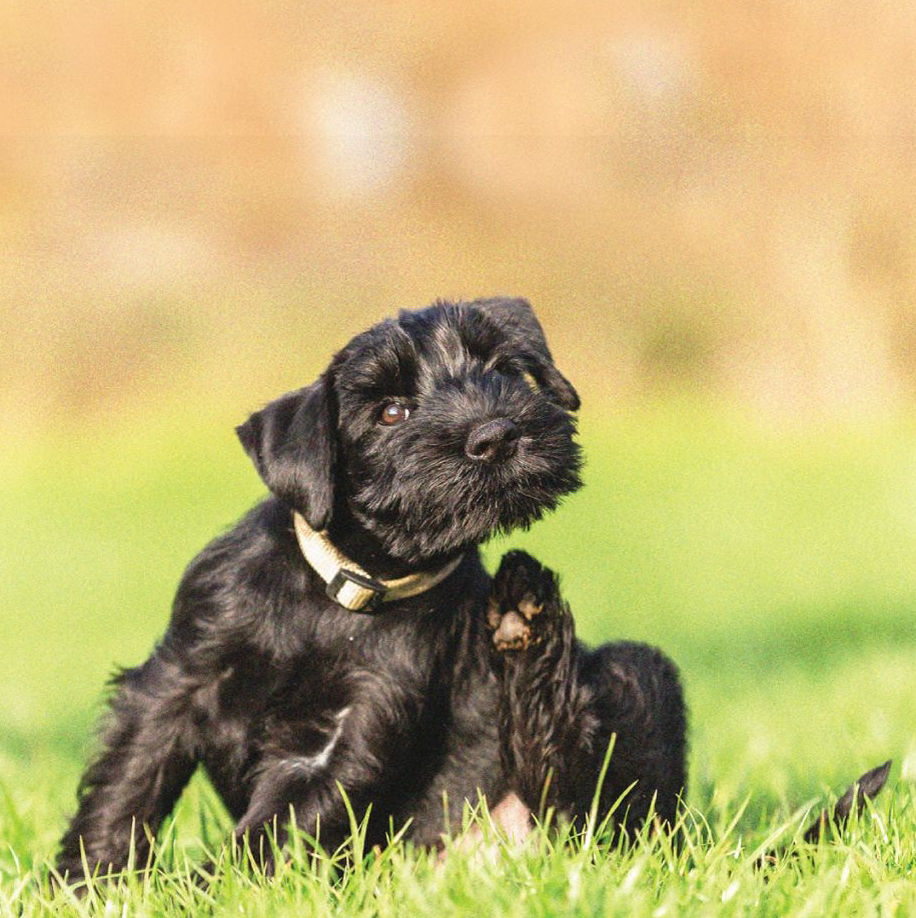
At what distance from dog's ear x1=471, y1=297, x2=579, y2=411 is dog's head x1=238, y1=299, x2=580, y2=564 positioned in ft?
0.16

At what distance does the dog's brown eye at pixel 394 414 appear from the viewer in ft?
12.6

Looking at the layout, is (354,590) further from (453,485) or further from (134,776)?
(134,776)

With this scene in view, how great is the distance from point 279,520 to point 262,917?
126 cm

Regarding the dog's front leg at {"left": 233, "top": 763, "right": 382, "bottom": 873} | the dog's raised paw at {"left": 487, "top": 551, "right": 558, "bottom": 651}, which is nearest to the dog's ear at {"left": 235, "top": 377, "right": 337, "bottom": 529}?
the dog's raised paw at {"left": 487, "top": 551, "right": 558, "bottom": 651}

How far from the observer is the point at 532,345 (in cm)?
410

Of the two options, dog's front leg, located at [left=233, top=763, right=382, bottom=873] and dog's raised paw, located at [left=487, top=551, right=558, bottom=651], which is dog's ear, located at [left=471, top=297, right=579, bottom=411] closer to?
dog's raised paw, located at [left=487, top=551, right=558, bottom=651]

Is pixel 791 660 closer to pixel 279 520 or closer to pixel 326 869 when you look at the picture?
pixel 279 520

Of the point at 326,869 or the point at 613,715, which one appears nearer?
the point at 326,869

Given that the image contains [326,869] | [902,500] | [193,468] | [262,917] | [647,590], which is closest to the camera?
[262,917]

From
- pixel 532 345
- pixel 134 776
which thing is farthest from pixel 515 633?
pixel 134 776

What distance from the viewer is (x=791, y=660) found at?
8102 millimetres

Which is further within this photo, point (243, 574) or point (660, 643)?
point (660, 643)

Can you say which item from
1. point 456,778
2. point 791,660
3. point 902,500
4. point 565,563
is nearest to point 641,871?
point 456,778

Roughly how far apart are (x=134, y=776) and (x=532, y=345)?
1528mm
